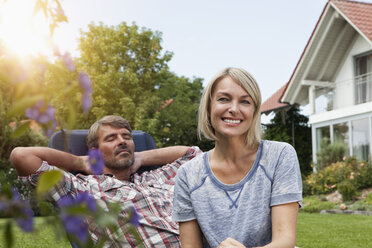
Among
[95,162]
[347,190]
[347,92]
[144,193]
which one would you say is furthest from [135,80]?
[95,162]

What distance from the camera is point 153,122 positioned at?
74.8 ft

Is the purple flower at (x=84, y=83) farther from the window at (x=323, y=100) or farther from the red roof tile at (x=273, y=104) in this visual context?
the red roof tile at (x=273, y=104)

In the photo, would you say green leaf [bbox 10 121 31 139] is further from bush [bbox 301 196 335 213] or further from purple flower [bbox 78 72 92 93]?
bush [bbox 301 196 335 213]

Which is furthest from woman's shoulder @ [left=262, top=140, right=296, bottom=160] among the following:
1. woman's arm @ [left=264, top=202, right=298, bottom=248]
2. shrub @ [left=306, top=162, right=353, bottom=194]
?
shrub @ [left=306, top=162, right=353, bottom=194]

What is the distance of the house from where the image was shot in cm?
1723

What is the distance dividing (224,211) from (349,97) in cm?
1682

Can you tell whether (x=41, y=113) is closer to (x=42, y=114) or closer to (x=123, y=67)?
(x=42, y=114)

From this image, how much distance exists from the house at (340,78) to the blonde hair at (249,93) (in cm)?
1504

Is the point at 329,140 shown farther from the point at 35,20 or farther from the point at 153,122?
the point at 35,20

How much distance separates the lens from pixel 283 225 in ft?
7.18

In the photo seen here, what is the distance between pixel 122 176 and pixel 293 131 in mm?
18947

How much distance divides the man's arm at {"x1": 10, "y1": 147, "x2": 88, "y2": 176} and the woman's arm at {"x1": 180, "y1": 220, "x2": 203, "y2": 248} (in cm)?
111

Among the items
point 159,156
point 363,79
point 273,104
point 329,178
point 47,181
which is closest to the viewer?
point 47,181

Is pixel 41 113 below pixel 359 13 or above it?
below
